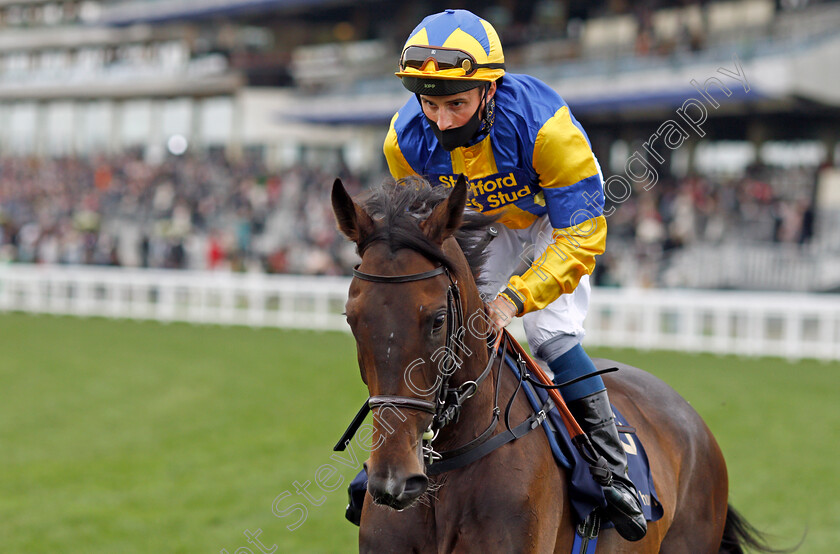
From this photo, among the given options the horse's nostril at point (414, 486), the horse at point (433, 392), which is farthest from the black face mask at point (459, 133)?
the horse's nostril at point (414, 486)

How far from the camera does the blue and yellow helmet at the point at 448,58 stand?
8.53 feet

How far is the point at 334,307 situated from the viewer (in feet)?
51.0

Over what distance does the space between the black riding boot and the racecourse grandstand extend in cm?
495

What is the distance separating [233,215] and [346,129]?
650 cm

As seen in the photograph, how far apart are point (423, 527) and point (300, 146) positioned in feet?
92.7

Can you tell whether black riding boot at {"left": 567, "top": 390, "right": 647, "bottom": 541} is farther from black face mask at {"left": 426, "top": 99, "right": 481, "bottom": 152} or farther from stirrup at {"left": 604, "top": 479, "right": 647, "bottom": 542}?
black face mask at {"left": 426, "top": 99, "right": 481, "bottom": 152}

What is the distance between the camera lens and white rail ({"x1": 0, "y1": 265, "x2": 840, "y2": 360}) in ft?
41.3

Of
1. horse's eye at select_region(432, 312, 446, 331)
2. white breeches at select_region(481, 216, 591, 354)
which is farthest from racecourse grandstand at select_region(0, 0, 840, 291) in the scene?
horse's eye at select_region(432, 312, 446, 331)

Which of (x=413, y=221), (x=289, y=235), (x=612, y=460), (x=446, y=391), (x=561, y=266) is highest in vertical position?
(x=413, y=221)

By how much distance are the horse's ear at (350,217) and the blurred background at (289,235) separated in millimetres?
293

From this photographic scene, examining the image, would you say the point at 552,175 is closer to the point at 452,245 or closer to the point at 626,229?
the point at 452,245

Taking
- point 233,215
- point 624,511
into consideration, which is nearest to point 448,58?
point 624,511

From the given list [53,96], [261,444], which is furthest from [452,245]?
[53,96]

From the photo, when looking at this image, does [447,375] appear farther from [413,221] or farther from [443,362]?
[413,221]
